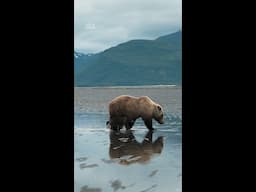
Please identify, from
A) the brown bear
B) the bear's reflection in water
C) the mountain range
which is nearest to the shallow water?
the bear's reflection in water

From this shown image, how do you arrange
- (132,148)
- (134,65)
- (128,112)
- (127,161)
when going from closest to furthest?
(127,161) < (132,148) < (128,112) < (134,65)

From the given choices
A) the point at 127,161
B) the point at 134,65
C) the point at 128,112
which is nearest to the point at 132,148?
the point at 127,161

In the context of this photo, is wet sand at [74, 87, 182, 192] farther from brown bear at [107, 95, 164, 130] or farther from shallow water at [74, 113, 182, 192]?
brown bear at [107, 95, 164, 130]

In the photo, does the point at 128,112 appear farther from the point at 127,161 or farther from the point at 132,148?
the point at 127,161

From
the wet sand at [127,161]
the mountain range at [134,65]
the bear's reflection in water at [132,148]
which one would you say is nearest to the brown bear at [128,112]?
the wet sand at [127,161]

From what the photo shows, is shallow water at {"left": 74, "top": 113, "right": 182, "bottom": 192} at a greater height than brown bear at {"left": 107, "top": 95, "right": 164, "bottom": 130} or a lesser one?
lesser

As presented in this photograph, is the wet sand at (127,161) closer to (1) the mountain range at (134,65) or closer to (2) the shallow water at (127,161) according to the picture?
(2) the shallow water at (127,161)
